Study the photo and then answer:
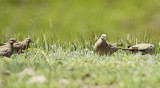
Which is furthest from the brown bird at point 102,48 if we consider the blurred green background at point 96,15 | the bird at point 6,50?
the blurred green background at point 96,15

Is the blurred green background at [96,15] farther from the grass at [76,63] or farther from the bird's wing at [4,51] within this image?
the bird's wing at [4,51]

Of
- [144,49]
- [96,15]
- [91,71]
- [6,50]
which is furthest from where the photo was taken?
[96,15]

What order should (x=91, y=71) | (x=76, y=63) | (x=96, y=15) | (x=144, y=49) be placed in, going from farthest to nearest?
(x=96, y=15) < (x=144, y=49) < (x=76, y=63) < (x=91, y=71)

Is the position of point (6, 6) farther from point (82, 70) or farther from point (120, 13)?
point (82, 70)

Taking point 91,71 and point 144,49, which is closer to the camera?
point 91,71

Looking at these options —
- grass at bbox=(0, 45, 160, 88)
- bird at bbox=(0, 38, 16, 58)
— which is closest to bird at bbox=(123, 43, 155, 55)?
grass at bbox=(0, 45, 160, 88)

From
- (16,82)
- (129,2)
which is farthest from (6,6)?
(16,82)

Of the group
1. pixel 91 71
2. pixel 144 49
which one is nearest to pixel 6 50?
pixel 91 71

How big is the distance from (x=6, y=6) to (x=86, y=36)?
1094cm

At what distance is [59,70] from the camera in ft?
15.8

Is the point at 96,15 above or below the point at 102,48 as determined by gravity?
above

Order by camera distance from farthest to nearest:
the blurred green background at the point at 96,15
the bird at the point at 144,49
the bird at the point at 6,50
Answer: the blurred green background at the point at 96,15
the bird at the point at 144,49
the bird at the point at 6,50

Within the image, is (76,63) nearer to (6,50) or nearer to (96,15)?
(6,50)

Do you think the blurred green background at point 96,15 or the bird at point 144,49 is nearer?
the bird at point 144,49
